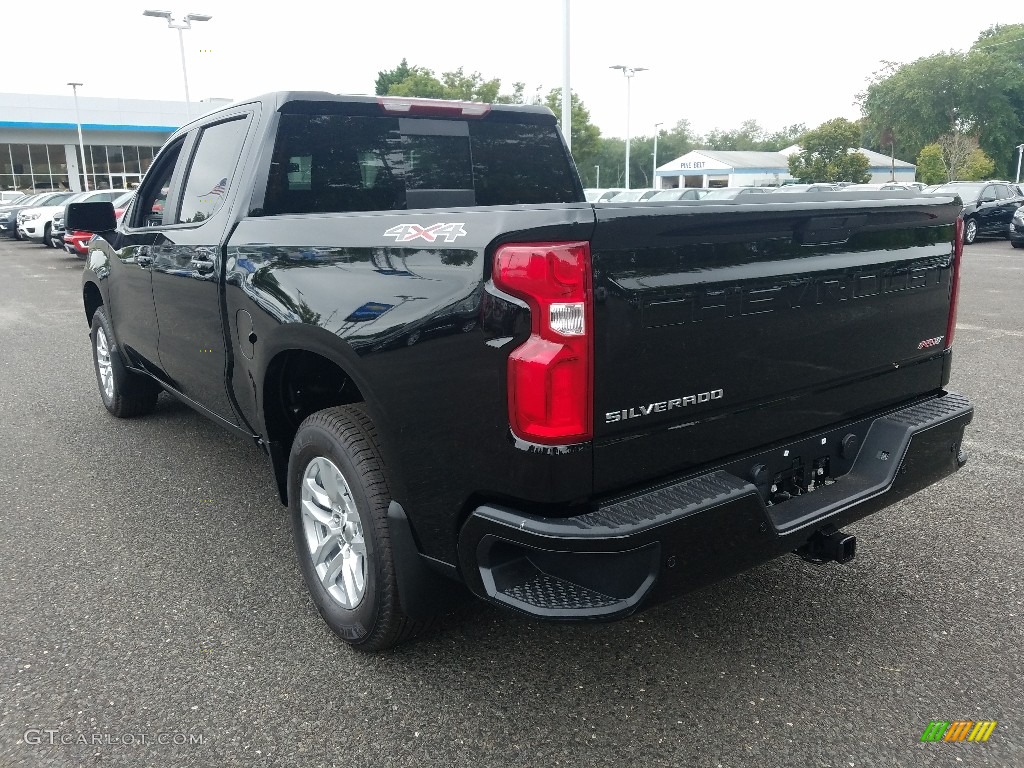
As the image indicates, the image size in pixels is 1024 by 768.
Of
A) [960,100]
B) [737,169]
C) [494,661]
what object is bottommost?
[494,661]

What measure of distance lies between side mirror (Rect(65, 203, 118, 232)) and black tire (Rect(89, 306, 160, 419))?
749mm

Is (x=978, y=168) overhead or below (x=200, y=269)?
overhead

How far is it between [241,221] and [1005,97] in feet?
254

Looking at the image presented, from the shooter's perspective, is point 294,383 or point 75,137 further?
point 75,137

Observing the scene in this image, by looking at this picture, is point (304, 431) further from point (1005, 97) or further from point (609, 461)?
point (1005, 97)

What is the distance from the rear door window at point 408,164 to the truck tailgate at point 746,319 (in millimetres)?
1822

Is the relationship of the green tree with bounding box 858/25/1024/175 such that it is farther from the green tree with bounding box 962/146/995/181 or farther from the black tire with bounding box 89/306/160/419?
the black tire with bounding box 89/306/160/419

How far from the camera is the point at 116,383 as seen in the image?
5.83 m

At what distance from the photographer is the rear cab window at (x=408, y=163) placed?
368 centimetres

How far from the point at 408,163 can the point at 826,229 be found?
2.05 metres

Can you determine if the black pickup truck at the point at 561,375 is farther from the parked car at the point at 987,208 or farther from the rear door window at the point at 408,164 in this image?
the parked car at the point at 987,208

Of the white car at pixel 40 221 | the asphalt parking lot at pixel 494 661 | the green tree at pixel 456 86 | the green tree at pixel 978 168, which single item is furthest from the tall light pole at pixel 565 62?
the green tree at pixel 978 168

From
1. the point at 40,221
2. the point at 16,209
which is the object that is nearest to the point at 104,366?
the point at 40,221

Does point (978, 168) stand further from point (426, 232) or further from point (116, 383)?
point (426, 232)
